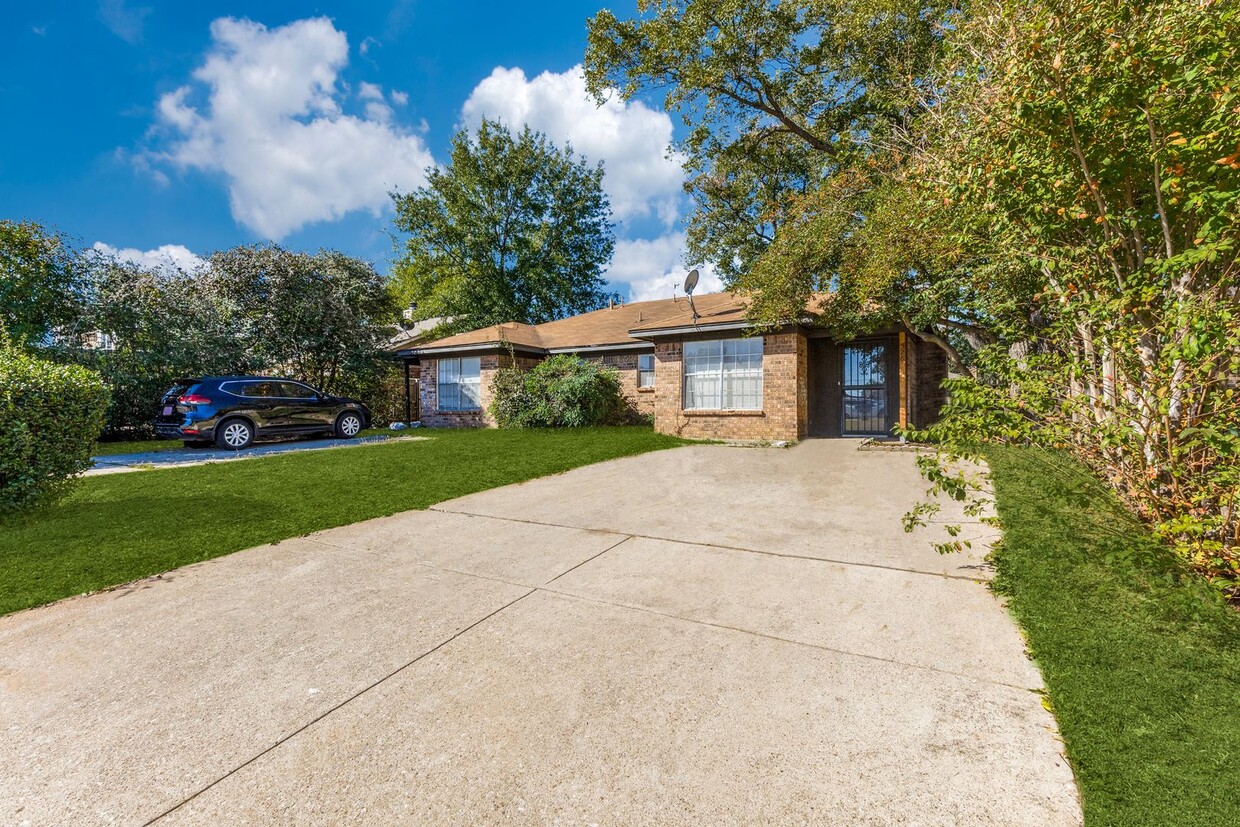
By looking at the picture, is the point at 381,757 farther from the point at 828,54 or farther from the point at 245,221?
A: the point at 245,221

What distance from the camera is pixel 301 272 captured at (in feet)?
56.6

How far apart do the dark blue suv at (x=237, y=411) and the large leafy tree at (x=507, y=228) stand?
1680 cm

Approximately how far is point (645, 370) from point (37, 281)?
50.6 ft

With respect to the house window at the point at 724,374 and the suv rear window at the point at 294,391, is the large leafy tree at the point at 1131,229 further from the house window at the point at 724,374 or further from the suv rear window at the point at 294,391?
the suv rear window at the point at 294,391

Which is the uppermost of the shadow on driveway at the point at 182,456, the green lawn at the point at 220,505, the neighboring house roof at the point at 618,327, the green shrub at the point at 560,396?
the neighboring house roof at the point at 618,327

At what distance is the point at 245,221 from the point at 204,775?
2136 centimetres

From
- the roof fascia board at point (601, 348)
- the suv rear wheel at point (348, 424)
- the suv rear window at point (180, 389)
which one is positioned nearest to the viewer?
the suv rear window at point (180, 389)

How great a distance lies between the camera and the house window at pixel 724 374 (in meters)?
12.8

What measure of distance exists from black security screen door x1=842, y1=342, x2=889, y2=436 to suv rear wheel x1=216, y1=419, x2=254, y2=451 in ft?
48.3

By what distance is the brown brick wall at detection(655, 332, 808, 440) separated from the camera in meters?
12.2

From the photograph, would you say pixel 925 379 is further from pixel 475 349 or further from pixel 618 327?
pixel 475 349

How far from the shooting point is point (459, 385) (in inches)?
690

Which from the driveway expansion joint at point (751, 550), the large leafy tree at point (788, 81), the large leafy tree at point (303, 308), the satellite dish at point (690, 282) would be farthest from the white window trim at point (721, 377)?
the large leafy tree at point (303, 308)

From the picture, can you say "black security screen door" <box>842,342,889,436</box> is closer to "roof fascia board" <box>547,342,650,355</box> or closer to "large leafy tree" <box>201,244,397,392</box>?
"roof fascia board" <box>547,342,650,355</box>
